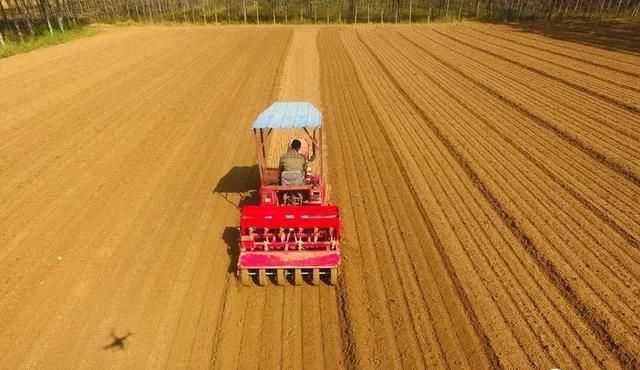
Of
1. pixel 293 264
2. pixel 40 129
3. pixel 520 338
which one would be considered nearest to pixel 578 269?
pixel 520 338

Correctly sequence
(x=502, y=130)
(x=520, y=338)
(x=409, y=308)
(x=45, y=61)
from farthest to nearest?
(x=45, y=61), (x=502, y=130), (x=409, y=308), (x=520, y=338)

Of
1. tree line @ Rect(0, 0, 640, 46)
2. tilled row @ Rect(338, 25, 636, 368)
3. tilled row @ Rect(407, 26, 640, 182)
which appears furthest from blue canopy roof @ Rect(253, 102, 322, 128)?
tree line @ Rect(0, 0, 640, 46)

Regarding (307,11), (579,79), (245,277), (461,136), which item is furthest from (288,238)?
(307,11)

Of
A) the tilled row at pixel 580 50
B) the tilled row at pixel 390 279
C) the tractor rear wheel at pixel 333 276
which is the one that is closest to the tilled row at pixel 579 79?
the tilled row at pixel 580 50

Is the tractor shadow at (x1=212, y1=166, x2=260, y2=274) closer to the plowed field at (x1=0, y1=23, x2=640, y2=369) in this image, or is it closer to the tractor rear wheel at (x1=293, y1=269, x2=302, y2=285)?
the plowed field at (x1=0, y1=23, x2=640, y2=369)

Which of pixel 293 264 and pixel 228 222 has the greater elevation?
pixel 293 264

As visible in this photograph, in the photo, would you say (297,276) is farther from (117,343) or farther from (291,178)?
(117,343)

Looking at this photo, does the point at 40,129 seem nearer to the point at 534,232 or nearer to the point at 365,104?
the point at 365,104
